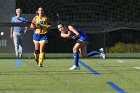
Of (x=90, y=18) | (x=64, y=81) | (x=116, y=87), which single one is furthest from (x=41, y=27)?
(x=90, y=18)

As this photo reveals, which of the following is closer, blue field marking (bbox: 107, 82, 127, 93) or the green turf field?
blue field marking (bbox: 107, 82, 127, 93)

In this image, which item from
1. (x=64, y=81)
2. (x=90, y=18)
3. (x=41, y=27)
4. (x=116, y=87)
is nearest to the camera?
(x=116, y=87)

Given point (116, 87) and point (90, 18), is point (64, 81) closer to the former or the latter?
point (116, 87)

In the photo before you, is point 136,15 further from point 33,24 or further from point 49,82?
point 49,82

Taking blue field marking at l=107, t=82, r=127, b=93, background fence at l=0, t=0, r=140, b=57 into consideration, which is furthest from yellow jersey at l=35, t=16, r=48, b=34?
background fence at l=0, t=0, r=140, b=57

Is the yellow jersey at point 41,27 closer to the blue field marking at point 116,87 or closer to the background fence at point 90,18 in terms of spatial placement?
the blue field marking at point 116,87

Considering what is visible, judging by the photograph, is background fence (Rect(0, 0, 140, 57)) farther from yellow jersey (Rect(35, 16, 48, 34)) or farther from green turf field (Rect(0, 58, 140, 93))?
green turf field (Rect(0, 58, 140, 93))

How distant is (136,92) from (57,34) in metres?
13.9

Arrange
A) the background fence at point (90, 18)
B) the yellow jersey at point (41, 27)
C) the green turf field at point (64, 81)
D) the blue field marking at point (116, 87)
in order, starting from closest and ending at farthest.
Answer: the blue field marking at point (116, 87), the green turf field at point (64, 81), the yellow jersey at point (41, 27), the background fence at point (90, 18)

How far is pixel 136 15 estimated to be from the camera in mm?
27172

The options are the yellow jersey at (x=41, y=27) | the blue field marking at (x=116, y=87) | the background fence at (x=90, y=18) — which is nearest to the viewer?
the blue field marking at (x=116, y=87)

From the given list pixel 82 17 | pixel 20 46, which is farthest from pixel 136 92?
pixel 82 17

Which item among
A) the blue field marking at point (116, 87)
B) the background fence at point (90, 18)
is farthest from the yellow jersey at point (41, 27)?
the background fence at point (90, 18)

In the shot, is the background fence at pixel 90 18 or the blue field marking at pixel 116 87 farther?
the background fence at pixel 90 18
